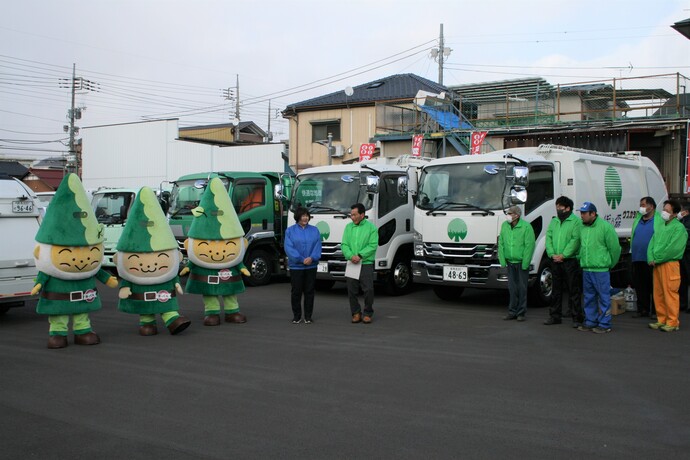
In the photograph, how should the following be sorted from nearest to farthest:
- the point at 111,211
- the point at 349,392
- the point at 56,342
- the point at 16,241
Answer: the point at 349,392 → the point at 56,342 → the point at 16,241 → the point at 111,211

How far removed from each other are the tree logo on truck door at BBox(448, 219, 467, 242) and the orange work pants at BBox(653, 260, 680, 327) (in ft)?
10.1

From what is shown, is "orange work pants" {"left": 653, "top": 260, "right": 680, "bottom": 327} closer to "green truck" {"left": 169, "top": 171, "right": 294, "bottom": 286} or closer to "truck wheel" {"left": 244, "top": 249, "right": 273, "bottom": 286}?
"green truck" {"left": 169, "top": 171, "right": 294, "bottom": 286}

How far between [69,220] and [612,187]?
10186 millimetres

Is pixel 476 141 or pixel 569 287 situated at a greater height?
pixel 476 141

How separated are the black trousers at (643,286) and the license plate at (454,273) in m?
2.74

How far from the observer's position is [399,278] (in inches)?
541

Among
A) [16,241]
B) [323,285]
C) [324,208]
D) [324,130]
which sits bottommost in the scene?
[323,285]

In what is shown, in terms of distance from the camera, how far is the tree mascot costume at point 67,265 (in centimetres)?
855

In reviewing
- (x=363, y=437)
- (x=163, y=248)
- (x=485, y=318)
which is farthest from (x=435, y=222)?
(x=363, y=437)

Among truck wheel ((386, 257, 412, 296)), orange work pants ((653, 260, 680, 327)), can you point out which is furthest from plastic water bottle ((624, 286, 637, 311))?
truck wheel ((386, 257, 412, 296))

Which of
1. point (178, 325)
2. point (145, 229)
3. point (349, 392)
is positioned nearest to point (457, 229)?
point (178, 325)

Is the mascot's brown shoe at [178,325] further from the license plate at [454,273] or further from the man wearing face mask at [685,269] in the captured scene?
the man wearing face mask at [685,269]

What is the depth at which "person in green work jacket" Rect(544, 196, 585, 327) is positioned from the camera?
9.84 m

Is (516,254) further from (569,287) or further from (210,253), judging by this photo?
(210,253)
